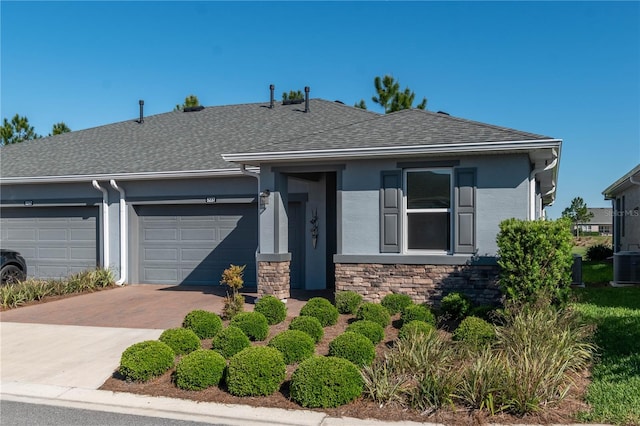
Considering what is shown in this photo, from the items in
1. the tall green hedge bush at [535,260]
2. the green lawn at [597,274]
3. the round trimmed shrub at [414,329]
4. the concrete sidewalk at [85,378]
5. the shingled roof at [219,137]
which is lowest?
the concrete sidewalk at [85,378]

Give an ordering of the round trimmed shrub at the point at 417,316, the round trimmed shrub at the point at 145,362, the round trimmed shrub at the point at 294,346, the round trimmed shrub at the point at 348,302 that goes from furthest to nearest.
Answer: the round trimmed shrub at the point at 348,302 → the round trimmed shrub at the point at 417,316 → the round trimmed shrub at the point at 294,346 → the round trimmed shrub at the point at 145,362

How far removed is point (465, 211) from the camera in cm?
956

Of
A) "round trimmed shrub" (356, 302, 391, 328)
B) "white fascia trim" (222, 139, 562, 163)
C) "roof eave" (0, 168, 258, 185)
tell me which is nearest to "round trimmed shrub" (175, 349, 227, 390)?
"round trimmed shrub" (356, 302, 391, 328)

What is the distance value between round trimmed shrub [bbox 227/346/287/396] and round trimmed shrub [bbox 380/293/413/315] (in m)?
3.55

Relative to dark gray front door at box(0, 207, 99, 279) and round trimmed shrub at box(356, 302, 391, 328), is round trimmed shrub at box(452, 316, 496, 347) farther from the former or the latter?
dark gray front door at box(0, 207, 99, 279)

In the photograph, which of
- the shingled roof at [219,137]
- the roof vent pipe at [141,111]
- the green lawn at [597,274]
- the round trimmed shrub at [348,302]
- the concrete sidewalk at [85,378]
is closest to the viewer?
the concrete sidewalk at [85,378]

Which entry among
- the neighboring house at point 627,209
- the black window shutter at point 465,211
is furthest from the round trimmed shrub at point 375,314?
the neighboring house at point 627,209

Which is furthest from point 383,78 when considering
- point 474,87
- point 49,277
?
point 49,277

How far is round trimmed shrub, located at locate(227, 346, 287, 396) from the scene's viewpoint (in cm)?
560

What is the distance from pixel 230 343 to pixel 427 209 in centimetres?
484

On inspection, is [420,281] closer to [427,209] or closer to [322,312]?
[427,209]

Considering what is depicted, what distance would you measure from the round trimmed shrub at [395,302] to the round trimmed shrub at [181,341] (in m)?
3.44

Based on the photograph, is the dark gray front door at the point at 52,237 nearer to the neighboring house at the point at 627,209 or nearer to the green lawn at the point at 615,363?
the green lawn at the point at 615,363

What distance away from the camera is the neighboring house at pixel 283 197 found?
9523 millimetres
